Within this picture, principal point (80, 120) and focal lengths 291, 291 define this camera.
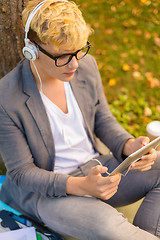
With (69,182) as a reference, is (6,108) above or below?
above

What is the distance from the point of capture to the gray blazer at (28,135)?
173 cm

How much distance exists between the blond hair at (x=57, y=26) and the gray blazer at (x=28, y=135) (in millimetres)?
330

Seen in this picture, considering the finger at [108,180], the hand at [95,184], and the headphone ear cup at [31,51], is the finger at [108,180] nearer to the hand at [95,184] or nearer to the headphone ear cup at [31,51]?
the hand at [95,184]

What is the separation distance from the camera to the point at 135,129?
320 cm

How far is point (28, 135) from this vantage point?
71.2 inches

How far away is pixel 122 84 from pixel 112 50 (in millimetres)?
603

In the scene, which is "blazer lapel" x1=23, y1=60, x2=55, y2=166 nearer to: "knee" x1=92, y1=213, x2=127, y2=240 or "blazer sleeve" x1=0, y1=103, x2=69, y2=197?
"blazer sleeve" x1=0, y1=103, x2=69, y2=197

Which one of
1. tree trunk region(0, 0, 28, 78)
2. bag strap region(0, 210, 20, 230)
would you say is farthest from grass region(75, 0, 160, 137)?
bag strap region(0, 210, 20, 230)

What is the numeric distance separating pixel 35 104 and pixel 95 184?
0.60 metres

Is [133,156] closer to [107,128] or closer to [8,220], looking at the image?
[107,128]

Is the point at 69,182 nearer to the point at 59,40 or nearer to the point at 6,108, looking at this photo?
the point at 6,108

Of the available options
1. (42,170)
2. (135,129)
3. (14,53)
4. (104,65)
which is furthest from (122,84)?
(42,170)

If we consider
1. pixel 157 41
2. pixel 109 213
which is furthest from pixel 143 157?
pixel 157 41

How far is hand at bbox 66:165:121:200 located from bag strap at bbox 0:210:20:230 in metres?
0.47
